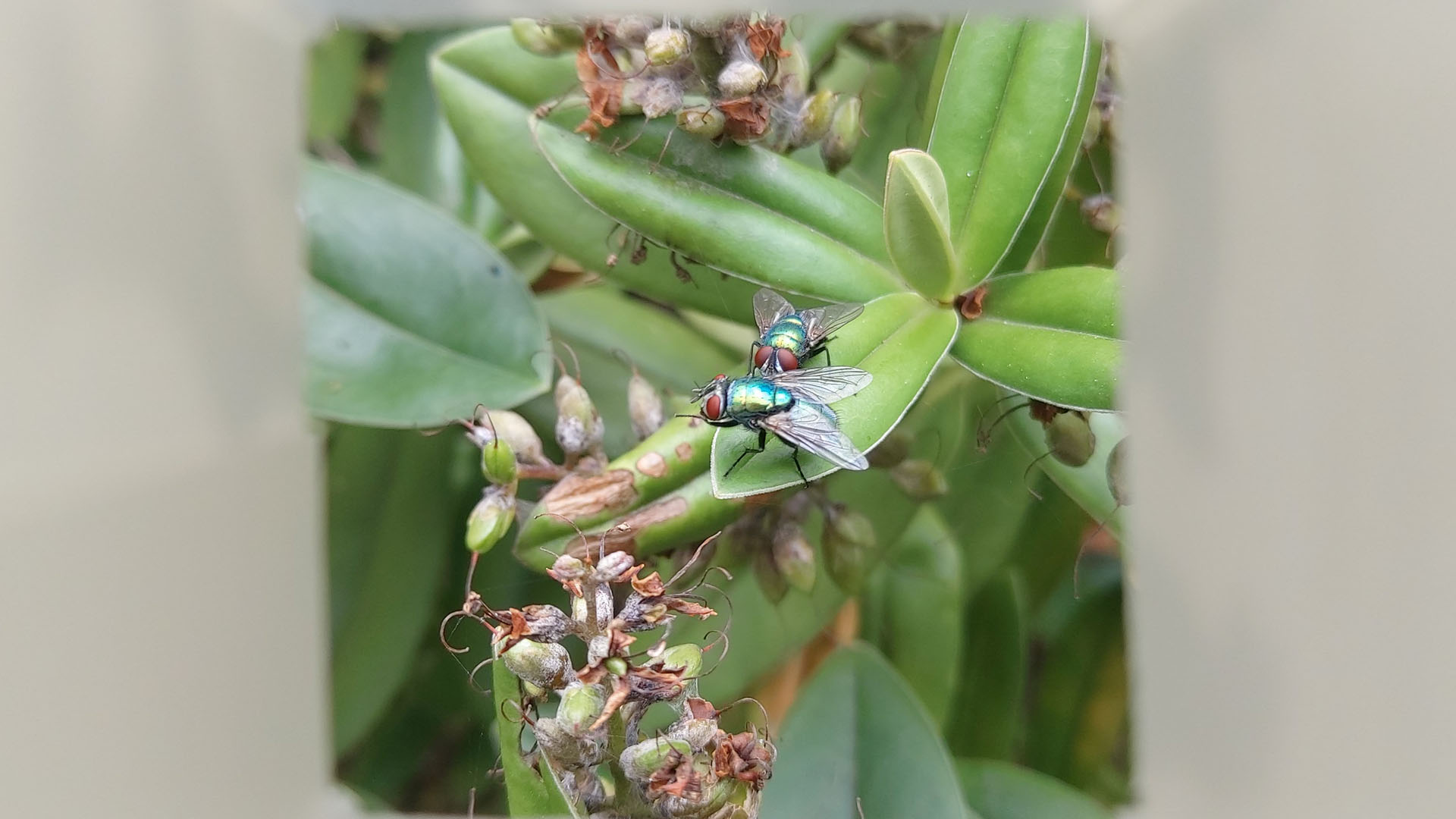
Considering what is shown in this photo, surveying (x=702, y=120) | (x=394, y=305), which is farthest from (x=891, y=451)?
(x=394, y=305)

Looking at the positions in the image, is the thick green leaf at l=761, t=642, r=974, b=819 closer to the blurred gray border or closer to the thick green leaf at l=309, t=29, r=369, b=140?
the blurred gray border

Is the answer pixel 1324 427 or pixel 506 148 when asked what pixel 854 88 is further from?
pixel 1324 427

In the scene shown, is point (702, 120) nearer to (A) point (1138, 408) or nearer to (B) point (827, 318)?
(B) point (827, 318)

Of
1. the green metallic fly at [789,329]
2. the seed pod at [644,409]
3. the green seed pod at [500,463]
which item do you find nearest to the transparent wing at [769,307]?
the green metallic fly at [789,329]

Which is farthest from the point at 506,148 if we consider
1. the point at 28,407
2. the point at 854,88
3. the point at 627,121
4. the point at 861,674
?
the point at 861,674

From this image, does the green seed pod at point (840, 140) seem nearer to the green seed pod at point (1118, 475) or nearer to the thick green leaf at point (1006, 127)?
the thick green leaf at point (1006, 127)

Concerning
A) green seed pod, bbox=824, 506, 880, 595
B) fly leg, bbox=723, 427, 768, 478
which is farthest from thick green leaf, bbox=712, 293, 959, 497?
green seed pod, bbox=824, 506, 880, 595
